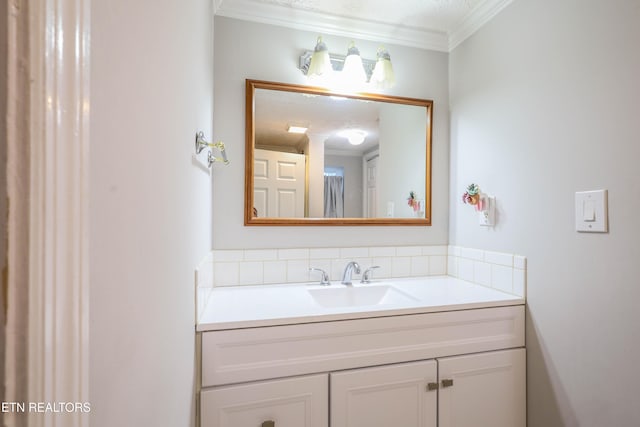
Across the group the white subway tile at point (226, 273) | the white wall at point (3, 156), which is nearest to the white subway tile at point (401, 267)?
the white subway tile at point (226, 273)

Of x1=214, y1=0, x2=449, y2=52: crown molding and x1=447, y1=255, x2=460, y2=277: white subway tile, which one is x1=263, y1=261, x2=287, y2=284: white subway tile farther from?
x1=214, y1=0, x2=449, y2=52: crown molding

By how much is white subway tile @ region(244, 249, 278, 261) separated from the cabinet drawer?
52cm

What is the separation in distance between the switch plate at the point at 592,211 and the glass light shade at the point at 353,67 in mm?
1062

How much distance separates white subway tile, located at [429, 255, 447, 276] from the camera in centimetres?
176

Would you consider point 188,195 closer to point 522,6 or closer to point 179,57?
point 179,57

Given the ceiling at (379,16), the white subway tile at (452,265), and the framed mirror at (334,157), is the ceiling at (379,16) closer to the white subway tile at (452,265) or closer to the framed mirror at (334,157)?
the framed mirror at (334,157)

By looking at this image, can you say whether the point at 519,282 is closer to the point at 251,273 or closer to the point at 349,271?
the point at 349,271

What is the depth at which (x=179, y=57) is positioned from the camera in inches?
28.2

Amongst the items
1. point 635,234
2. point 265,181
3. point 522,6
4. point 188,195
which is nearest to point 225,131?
point 265,181

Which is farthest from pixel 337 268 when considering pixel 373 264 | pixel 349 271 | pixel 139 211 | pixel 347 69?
pixel 139 211

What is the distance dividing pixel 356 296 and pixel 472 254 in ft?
2.10

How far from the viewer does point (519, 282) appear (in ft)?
4.30

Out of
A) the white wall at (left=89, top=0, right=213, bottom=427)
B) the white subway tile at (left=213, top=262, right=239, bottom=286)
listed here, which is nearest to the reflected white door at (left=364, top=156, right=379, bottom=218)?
the white subway tile at (left=213, top=262, right=239, bottom=286)

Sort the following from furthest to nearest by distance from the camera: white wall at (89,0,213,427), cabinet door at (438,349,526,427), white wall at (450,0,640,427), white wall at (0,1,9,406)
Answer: cabinet door at (438,349,526,427) < white wall at (450,0,640,427) < white wall at (89,0,213,427) < white wall at (0,1,9,406)
